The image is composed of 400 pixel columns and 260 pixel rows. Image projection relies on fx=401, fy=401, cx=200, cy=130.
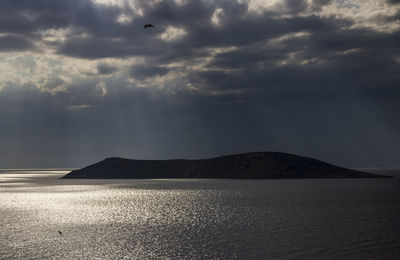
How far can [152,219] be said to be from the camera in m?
57.4

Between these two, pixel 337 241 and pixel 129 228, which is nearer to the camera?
pixel 337 241

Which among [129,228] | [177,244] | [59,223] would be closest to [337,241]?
[177,244]

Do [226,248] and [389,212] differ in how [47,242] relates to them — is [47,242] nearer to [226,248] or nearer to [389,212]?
[226,248]

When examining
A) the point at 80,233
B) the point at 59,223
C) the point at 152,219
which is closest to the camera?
the point at 80,233

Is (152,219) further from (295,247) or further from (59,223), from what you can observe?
(295,247)

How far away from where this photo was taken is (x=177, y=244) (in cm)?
3766

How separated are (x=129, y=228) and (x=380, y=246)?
90.9 ft

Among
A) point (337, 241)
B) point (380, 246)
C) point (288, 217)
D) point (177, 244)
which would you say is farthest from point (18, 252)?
point (288, 217)

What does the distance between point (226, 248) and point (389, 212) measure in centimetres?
3551

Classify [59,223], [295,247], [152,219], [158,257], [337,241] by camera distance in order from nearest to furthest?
[158,257] < [295,247] < [337,241] < [59,223] < [152,219]

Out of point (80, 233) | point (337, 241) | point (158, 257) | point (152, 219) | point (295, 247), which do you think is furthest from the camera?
point (152, 219)

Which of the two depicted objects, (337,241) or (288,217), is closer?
(337,241)

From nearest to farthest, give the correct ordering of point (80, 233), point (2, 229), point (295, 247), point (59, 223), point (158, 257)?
point (158, 257) → point (295, 247) → point (80, 233) → point (2, 229) → point (59, 223)

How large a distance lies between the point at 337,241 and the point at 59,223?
35.5 meters
